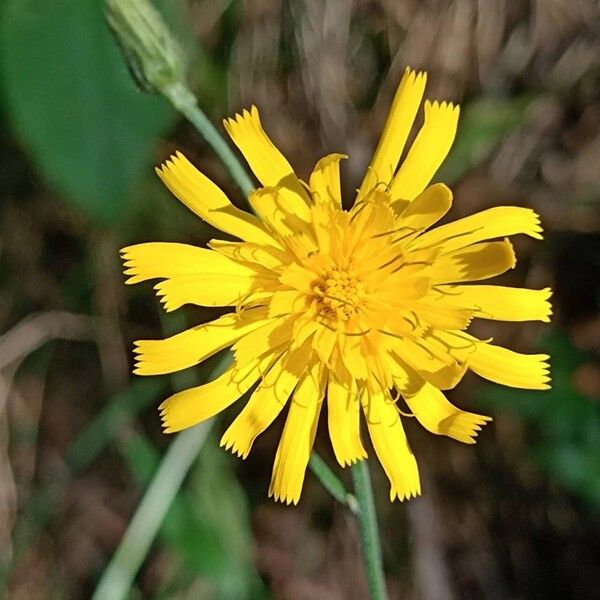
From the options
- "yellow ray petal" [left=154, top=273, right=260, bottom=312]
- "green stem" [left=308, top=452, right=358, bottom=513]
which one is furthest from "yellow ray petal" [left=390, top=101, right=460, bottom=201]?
"green stem" [left=308, top=452, right=358, bottom=513]

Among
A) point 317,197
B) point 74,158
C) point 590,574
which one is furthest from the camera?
point 590,574

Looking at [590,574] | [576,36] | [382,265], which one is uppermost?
[576,36]

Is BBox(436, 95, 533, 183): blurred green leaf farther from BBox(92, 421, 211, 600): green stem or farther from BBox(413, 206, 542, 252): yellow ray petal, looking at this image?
BBox(92, 421, 211, 600): green stem

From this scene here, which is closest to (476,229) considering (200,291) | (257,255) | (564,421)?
(257,255)

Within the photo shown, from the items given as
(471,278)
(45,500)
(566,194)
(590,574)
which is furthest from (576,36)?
(45,500)

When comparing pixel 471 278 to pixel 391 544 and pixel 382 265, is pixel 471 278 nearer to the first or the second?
pixel 382 265

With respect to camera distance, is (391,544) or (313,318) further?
(391,544)

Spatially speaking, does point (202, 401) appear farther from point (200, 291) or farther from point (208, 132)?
point (208, 132)

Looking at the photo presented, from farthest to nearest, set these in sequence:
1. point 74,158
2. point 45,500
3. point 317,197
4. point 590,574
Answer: point 45,500 → point 590,574 → point 74,158 → point 317,197
